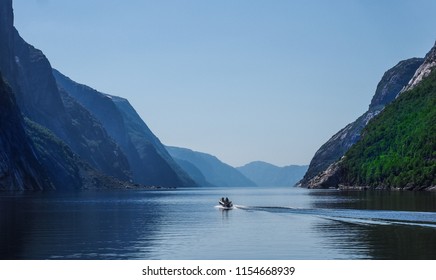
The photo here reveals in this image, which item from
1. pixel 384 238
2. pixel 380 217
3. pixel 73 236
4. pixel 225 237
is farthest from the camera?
pixel 380 217

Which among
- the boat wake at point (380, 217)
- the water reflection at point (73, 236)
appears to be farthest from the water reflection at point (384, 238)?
the water reflection at point (73, 236)

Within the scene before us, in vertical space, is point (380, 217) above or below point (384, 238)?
above

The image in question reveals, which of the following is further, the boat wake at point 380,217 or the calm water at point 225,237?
the boat wake at point 380,217

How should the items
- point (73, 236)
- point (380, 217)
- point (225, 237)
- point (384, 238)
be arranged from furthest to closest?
point (380, 217), point (225, 237), point (73, 236), point (384, 238)

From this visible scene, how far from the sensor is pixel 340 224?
3538 inches

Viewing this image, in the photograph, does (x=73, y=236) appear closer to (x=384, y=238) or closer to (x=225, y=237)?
(x=225, y=237)

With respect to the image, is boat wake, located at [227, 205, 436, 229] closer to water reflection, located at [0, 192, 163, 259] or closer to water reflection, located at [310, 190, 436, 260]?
water reflection, located at [310, 190, 436, 260]

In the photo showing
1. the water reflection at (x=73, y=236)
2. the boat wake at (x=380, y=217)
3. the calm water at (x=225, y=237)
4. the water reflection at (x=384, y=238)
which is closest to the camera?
the water reflection at (x=384, y=238)

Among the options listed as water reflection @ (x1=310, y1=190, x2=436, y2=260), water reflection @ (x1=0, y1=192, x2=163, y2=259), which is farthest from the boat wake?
water reflection @ (x1=0, y1=192, x2=163, y2=259)

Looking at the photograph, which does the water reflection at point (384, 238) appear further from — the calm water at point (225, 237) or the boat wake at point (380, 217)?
the boat wake at point (380, 217)

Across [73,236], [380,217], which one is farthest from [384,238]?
[73,236]

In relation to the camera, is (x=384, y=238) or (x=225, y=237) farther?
(x=225, y=237)
